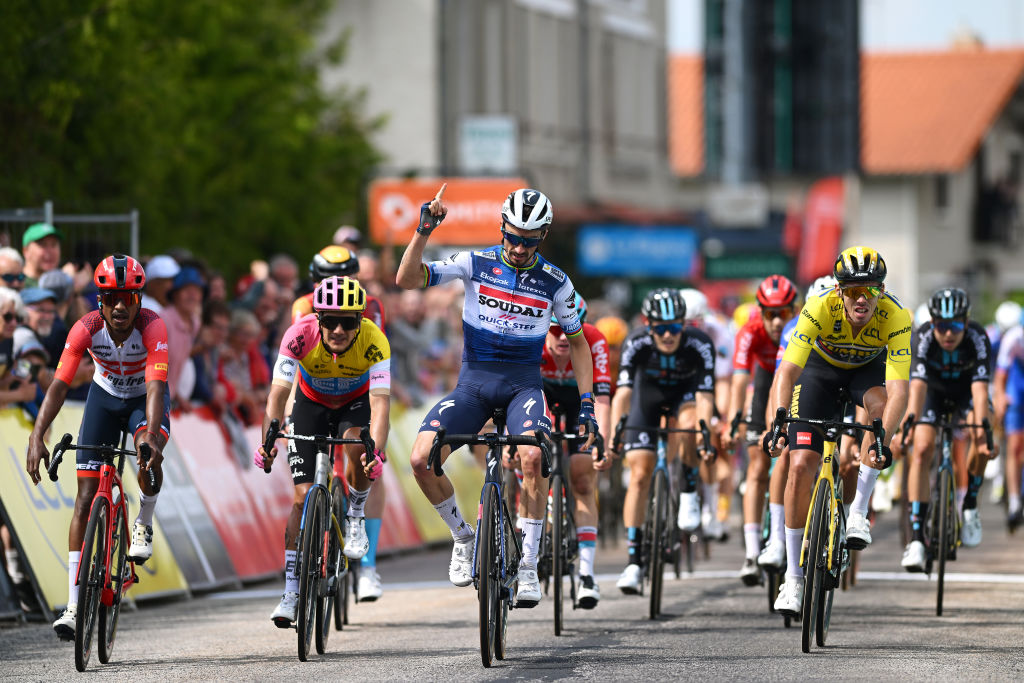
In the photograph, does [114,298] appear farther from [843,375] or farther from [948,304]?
[948,304]

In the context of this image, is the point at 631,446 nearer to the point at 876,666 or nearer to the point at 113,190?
the point at 876,666

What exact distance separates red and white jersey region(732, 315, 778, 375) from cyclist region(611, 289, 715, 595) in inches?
10.0

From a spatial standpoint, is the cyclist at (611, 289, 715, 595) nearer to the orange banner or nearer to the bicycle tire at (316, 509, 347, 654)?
the bicycle tire at (316, 509, 347, 654)

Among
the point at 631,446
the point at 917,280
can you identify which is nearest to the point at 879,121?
the point at 917,280

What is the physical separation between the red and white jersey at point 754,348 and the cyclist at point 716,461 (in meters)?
0.28

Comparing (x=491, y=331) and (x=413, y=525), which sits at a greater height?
(x=491, y=331)

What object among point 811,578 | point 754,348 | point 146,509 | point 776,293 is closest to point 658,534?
point 754,348

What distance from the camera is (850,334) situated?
11.5 m

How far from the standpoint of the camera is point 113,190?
63.0 feet

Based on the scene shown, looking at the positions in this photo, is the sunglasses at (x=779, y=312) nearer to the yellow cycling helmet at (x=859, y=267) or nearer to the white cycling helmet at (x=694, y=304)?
the white cycling helmet at (x=694, y=304)

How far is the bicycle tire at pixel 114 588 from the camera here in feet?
34.4

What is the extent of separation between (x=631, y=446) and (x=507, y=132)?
50.4 ft

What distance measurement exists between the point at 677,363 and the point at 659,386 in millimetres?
217

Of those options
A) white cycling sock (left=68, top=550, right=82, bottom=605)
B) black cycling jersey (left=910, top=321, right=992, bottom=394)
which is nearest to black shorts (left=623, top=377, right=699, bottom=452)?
black cycling jersey (left=910, top=321, right=992, bottom=394)
